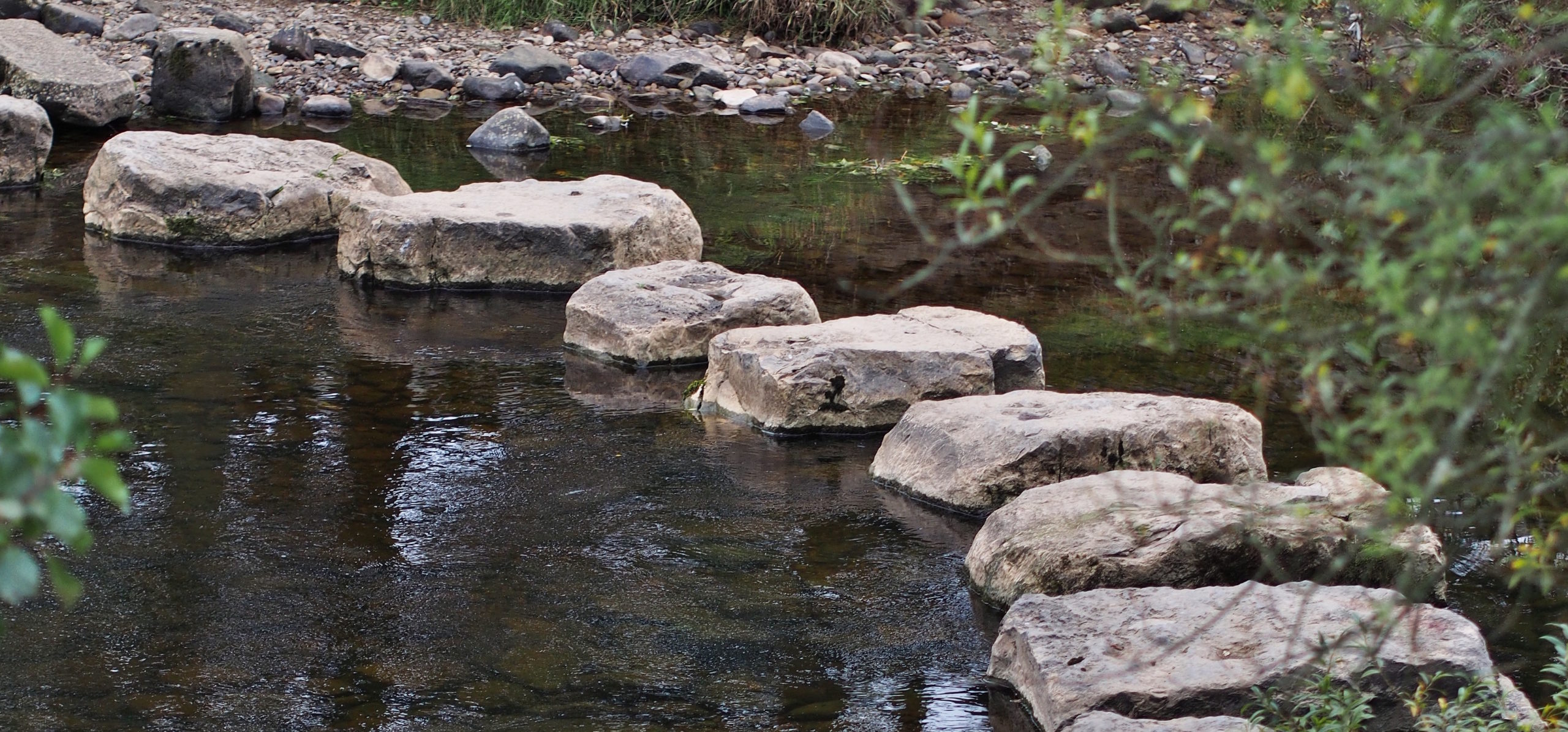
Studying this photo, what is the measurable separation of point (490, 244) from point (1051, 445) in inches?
155

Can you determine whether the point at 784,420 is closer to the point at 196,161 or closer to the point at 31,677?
the point at 31,677

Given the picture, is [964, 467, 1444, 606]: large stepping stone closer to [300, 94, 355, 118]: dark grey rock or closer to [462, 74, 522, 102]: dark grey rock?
[300, 94, 355, 118]: dark grey rock

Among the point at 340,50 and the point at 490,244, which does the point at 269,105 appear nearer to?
the point at 340,50

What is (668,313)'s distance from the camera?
7.36 meters

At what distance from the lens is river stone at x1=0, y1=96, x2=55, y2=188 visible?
10070 mm

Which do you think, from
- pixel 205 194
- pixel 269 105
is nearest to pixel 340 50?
pixel 269 105

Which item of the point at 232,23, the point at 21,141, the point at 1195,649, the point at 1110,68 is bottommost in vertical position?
the point at 21,141

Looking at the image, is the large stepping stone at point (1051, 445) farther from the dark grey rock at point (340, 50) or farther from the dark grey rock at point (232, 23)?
the dark grey rock at point (232, 23)

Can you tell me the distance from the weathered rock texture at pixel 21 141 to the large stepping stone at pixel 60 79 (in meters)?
1.44

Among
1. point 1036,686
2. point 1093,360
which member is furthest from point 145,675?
point 1093,360

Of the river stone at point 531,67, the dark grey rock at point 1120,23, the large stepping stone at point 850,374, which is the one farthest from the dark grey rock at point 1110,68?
the large stepping stone at point 850,374

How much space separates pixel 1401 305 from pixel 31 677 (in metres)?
3.86

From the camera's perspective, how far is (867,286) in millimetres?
8695

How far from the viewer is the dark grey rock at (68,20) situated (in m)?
15.2
